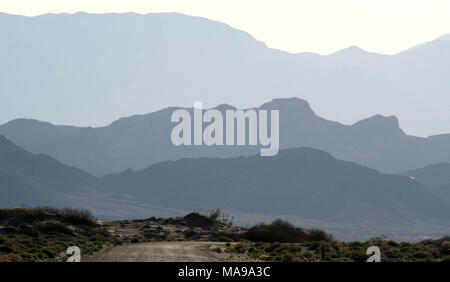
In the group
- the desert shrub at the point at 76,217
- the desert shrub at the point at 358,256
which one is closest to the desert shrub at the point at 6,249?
the desert shrub at the point at 358,256

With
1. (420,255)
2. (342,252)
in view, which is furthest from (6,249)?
(420,255)

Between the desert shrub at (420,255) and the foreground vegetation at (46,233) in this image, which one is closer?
the desert shrub at (420,255)

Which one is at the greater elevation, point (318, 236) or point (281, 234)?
point (281, 234)

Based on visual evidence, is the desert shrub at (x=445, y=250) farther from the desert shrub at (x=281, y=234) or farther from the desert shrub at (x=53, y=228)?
the desert shrub at (x=53, y=228)

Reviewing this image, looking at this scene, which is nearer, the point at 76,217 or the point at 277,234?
the point at 277,234

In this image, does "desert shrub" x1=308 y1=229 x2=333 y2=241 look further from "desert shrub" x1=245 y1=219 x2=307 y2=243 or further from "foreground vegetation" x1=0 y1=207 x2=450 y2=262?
"desert shrub" x1=245 y1=219 x2=307 y2=243

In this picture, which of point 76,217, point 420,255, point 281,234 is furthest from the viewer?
point 76,217

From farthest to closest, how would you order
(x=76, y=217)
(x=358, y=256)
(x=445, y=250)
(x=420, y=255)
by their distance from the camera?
(x=76, y=217) < (x=445, y=250) < (x=420, y=255) < (x=358, y=256)

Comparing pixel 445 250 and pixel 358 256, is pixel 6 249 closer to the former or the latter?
pixel 358 256
